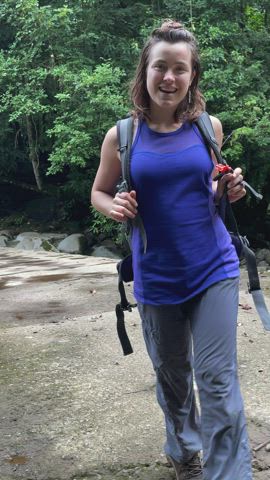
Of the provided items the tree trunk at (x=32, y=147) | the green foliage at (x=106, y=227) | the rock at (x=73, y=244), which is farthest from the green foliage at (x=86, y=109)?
the tree trunk at (x=32, y=147)

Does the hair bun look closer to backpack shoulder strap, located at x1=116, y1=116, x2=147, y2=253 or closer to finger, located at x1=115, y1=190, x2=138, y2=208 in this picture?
backpack shoulder strap, located at x1=116, y1=116, x2=147, y2=253

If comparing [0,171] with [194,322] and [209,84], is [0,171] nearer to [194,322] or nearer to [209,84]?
[209,84]

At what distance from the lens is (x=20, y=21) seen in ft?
40.4

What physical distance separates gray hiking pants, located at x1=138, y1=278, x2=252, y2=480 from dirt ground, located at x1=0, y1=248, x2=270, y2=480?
1.67ft

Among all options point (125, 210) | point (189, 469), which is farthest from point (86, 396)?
point (125, 210)

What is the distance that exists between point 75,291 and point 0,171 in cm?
1232

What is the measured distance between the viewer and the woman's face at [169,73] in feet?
6.15

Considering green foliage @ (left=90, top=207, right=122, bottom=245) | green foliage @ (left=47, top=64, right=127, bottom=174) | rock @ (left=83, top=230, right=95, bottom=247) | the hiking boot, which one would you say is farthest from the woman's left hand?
rock @ (left=83, top=230, right=95, bottom=247)

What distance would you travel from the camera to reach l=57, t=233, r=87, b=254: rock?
44.6ft

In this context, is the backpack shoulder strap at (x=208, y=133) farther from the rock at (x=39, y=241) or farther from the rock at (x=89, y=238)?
the rock at (x=89, y=238)

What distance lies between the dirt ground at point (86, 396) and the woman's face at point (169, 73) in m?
1.50

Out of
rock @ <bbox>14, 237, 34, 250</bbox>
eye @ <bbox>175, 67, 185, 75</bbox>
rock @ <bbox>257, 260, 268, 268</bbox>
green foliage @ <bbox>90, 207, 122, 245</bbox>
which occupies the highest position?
eye @ <bbox>175, 67, 185, 75</bbox>

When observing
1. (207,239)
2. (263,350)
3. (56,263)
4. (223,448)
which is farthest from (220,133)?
(56,263)

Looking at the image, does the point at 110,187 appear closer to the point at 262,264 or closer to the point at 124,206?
the point at 124,206
